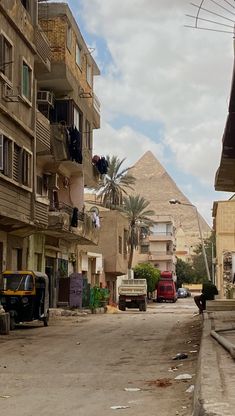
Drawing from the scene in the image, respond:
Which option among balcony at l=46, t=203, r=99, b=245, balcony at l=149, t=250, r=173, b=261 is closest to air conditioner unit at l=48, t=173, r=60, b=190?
balcony at l=46, t=203, r=99, b=245

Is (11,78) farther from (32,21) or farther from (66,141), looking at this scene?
(66,141)

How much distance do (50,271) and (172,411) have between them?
89.3 ft

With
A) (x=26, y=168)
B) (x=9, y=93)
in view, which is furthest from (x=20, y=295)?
(x=9, y=93)

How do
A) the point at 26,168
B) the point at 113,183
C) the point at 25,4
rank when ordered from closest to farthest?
the point at 26,168
the point at 25,4
the point at 113,183

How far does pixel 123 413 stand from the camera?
7.27 metres

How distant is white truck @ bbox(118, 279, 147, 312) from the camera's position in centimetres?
4559

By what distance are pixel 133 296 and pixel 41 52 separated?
23.7m

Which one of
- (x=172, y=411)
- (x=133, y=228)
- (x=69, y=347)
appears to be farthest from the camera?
(x=133, y=228)

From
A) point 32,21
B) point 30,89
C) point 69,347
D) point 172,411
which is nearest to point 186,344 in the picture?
point 69,347

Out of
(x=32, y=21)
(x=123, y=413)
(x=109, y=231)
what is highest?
(x=32, y=21)

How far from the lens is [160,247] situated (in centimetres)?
11050

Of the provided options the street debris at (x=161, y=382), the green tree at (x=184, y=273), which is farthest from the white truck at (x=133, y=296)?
the green tree at (x=184, y=273)

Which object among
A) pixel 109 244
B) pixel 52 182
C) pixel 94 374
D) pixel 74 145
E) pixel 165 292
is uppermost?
pixel 74 145

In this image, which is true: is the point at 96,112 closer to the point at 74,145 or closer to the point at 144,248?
the point at 74,145
